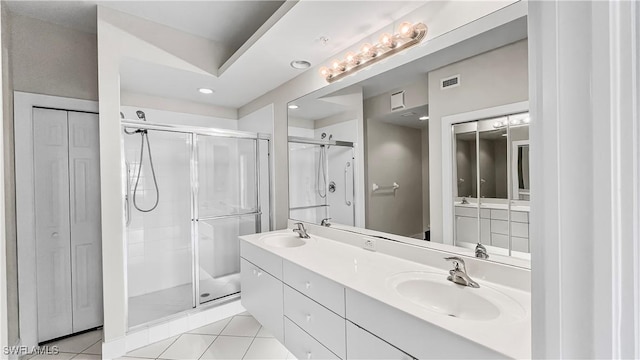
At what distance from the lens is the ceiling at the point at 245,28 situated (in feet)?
5.20

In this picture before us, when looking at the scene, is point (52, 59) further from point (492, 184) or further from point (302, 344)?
point (492, 184)

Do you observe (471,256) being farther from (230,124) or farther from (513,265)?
(230,124)

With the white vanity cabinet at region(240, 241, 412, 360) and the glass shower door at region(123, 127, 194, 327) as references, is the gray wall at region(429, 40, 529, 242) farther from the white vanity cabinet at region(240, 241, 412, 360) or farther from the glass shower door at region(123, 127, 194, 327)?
the glass shower door at region(123, 127, 194, 327)

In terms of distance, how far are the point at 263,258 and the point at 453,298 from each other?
3.98ft

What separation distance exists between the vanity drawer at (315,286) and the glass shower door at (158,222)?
4.98ft

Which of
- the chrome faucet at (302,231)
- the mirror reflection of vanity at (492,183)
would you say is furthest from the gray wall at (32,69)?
the mirror reflection of vanity at (492,183)

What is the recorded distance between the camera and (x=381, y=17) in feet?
5.25

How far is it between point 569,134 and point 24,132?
122 inches

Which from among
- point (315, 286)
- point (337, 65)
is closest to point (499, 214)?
point (315, 286)

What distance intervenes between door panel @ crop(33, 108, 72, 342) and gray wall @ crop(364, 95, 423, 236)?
8.18ft

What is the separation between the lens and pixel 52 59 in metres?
2.23

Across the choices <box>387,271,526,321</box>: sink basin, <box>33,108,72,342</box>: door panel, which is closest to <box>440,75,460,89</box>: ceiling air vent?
<box>387,271,526,321</box>: sink basin

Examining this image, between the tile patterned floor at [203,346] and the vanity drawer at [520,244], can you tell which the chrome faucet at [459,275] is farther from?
the tile patterned floor at [203,346]

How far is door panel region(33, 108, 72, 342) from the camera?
7.11 feet
